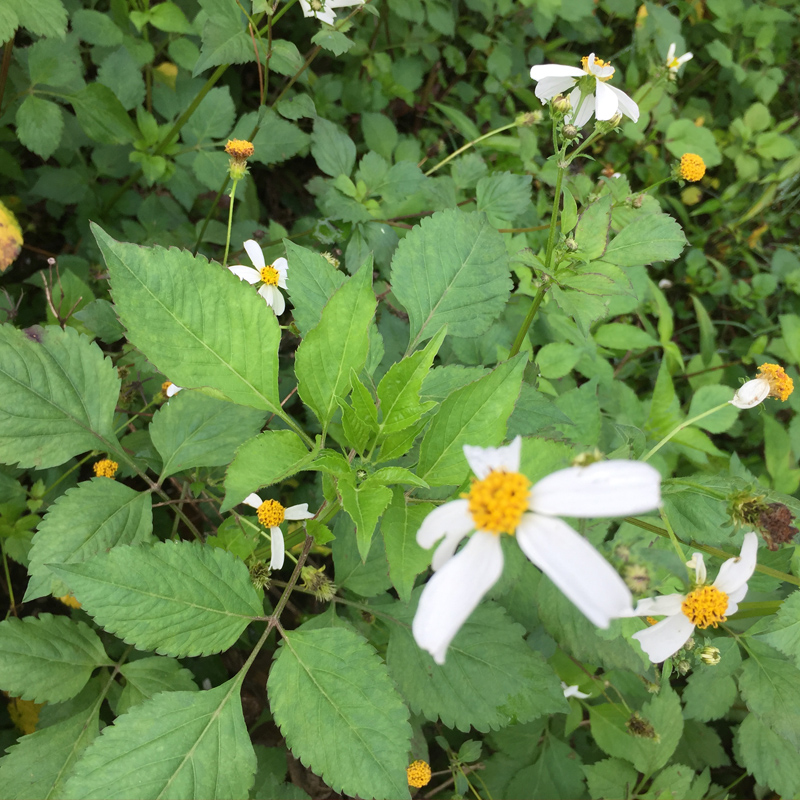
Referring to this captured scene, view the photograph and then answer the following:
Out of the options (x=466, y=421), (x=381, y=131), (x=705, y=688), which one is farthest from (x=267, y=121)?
(x=705, y=688)

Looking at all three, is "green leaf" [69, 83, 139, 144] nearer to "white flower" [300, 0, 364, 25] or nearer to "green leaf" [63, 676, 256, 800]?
"white flower" [300, 0, 364, 25]

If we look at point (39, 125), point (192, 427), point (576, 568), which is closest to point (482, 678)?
point (576, 568)

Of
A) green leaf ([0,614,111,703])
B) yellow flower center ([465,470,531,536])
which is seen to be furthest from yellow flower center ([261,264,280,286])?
yellow flower center ([465,470,531,536])

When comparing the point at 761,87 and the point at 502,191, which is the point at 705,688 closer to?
the point at 502,191

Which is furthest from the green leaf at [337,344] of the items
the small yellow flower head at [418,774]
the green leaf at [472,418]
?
the small yellow flower head at [418,774]

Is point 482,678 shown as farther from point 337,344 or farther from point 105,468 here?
point 105,468
